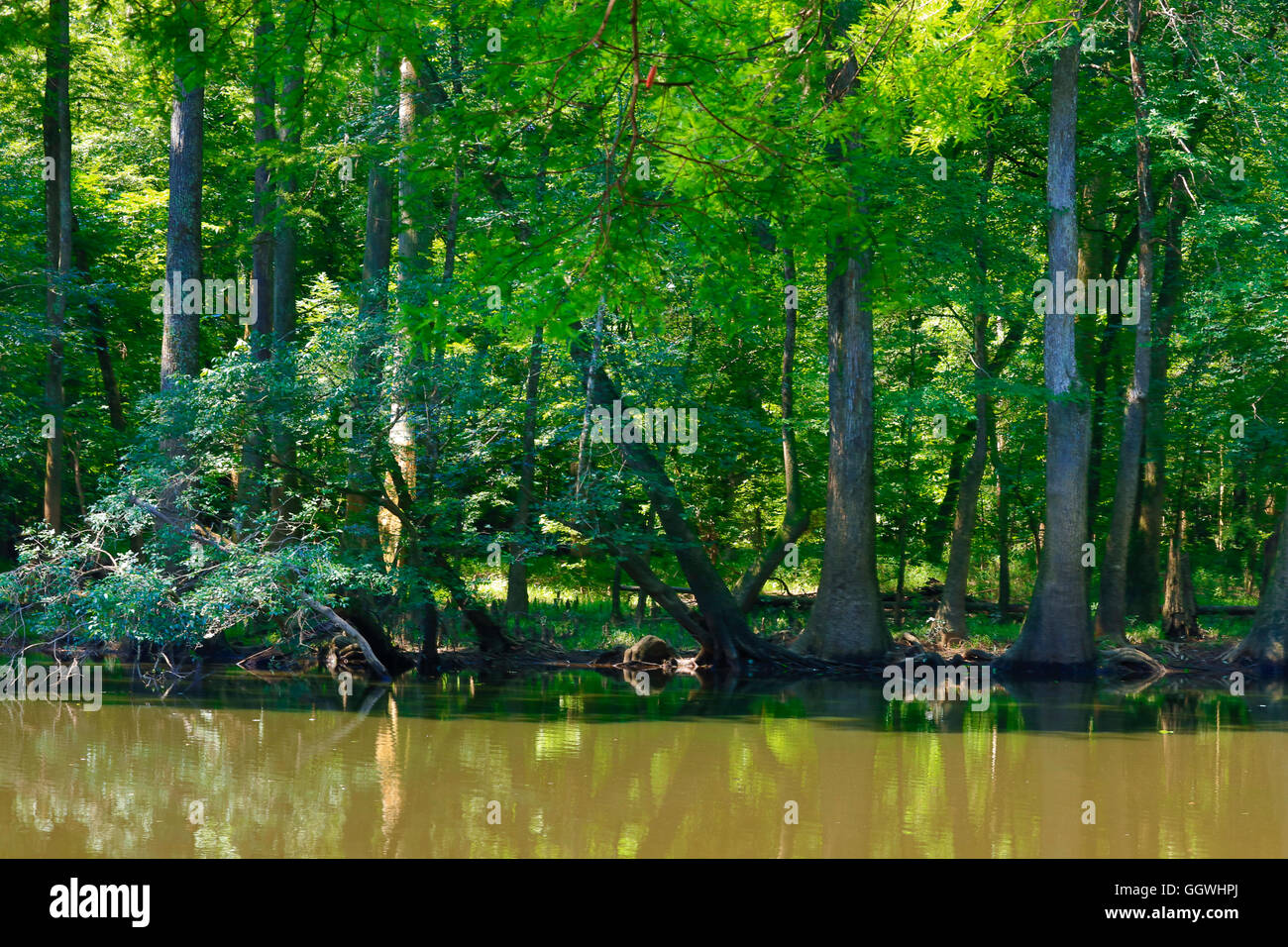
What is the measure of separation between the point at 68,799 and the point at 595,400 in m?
9.20

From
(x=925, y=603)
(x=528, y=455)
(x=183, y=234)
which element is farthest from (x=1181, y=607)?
(x=183, y=234)

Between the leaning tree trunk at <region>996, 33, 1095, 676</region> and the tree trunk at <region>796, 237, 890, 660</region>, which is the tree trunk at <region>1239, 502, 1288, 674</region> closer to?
the leaning tree trunk at <region>996, 33, 1095, 676</region>

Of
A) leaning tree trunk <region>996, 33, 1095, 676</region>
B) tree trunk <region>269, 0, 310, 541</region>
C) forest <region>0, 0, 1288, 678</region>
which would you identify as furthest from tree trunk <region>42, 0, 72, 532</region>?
leaning tree trunk <region>996, 33, 1095, 676</region>

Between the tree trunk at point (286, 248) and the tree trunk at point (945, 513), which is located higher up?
the tree trunk at point (286, 248)

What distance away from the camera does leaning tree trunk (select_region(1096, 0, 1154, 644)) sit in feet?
58.6

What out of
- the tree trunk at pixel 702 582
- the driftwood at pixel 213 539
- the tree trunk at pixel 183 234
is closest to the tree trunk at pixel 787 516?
the tree trunk at pixel 702 582

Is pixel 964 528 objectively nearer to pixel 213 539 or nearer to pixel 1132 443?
pixel 1132 443

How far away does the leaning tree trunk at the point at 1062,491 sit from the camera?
16219mm

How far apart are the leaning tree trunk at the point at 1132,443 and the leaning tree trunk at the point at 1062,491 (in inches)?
79.1

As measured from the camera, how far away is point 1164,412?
20094 mm

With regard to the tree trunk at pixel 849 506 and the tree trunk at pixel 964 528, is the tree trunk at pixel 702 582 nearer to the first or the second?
the tree trunk at pixel 849 506

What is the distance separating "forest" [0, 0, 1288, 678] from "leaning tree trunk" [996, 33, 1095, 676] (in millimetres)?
52

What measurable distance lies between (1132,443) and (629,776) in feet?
41.8

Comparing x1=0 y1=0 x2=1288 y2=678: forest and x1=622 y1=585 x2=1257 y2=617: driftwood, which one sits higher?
x1=0 y1=0 x2=1288 y2=678: forest
